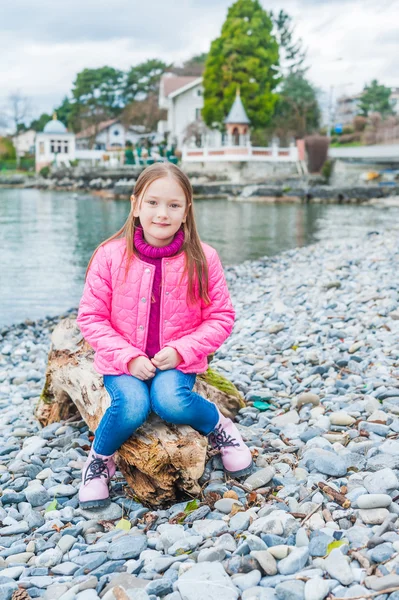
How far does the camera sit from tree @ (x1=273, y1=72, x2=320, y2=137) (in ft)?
125

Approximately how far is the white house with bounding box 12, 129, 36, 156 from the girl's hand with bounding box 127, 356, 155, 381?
64920 mm

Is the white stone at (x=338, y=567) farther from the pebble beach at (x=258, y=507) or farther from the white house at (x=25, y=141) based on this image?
the white house at (x=25, y=141)

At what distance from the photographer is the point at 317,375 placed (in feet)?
11.9

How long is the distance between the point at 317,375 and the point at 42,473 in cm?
166

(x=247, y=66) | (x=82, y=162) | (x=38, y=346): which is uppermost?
(x=247, y=66)

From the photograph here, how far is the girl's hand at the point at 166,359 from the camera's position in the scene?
7.97 ft

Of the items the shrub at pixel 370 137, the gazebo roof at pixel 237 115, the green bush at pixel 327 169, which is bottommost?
the green bush at pixel 327 169

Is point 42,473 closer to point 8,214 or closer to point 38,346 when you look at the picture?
point 38,346

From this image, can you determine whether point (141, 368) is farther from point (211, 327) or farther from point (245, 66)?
point (245, 66)

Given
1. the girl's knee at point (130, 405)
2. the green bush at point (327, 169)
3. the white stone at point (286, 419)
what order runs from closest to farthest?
the girl's knee at point (130, 405) → the white stone at point (286, 419) → the green bush at point (327, 169)

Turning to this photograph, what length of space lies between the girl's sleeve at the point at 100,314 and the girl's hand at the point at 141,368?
0.18 feet

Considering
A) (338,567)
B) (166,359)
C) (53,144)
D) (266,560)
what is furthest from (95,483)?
(53,144)

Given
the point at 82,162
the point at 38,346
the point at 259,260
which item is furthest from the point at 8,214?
the point at 82,162

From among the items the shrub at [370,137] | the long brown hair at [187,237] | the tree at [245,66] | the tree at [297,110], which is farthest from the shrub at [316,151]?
the long brown hair at [187,237]
